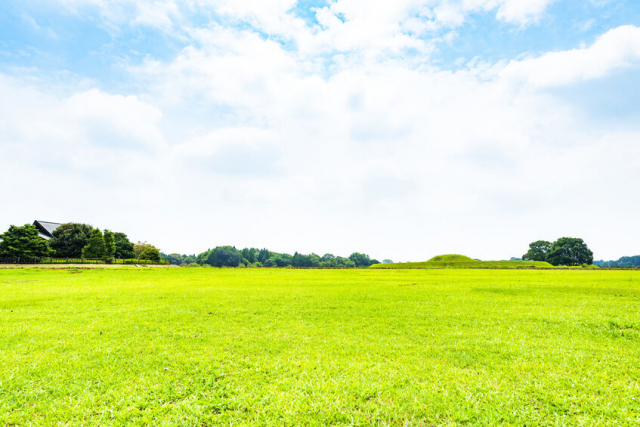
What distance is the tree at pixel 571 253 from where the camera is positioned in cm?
15525

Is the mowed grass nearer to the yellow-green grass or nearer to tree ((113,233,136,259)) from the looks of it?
the yellow-green grass

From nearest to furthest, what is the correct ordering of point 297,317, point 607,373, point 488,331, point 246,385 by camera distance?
point 246,385 < point 607,373 < point 488,331 < point 297,317

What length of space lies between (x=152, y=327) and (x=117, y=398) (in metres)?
7.44

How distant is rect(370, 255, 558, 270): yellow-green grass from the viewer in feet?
336

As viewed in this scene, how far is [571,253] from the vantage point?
6166 inches

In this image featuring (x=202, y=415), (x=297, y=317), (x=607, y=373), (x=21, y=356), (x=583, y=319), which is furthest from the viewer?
(x=297, y=317)

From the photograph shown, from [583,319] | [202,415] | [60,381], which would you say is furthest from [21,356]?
[583,319]


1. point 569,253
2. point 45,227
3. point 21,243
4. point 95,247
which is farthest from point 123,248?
point 569,253

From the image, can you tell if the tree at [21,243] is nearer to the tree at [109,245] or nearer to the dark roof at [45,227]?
the tree at [109,245]

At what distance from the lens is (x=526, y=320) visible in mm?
16359

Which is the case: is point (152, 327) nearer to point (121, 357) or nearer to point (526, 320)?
point (121, 357)

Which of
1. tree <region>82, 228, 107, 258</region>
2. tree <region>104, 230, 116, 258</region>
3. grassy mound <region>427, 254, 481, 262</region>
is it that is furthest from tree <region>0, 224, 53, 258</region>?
grassy mound <region>427, 254, 481, 262</region>

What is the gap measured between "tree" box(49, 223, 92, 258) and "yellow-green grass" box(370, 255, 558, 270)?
107 m

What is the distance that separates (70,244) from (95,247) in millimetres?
Answer: 17598
